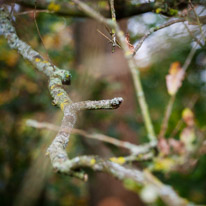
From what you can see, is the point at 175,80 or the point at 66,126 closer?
the point at 66,126

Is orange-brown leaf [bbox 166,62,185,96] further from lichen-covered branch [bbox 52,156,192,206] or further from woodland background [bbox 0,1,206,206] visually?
woodland background [bbox 0,1,206,206]

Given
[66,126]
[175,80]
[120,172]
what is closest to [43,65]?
[66,126]

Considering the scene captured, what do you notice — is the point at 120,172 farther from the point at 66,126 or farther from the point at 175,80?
the point at 175,80

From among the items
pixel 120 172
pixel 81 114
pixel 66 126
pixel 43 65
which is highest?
pixel 81 114

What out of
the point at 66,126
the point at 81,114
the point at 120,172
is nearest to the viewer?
the point at 120,172

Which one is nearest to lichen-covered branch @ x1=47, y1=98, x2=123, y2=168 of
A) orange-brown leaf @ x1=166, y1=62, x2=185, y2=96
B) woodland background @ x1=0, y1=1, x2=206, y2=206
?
orange-brown leaf @ x1=166, y1=62, x2=185, y2=96

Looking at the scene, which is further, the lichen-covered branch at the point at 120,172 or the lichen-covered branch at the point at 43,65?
the lichen-covered branch at the point at 43,65

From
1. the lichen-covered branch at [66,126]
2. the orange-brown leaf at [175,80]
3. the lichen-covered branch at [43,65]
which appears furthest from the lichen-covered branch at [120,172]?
the orange-brown leaf at [175,80]

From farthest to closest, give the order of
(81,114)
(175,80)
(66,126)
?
(81,114), (175,80), (66,126)

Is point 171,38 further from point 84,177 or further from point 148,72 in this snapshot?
point 148,72

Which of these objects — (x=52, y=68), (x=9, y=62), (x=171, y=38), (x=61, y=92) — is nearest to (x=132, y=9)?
(x=171, y=38)

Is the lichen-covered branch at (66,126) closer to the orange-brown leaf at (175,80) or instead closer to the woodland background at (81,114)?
the orange-brown leaf at (175,80)
